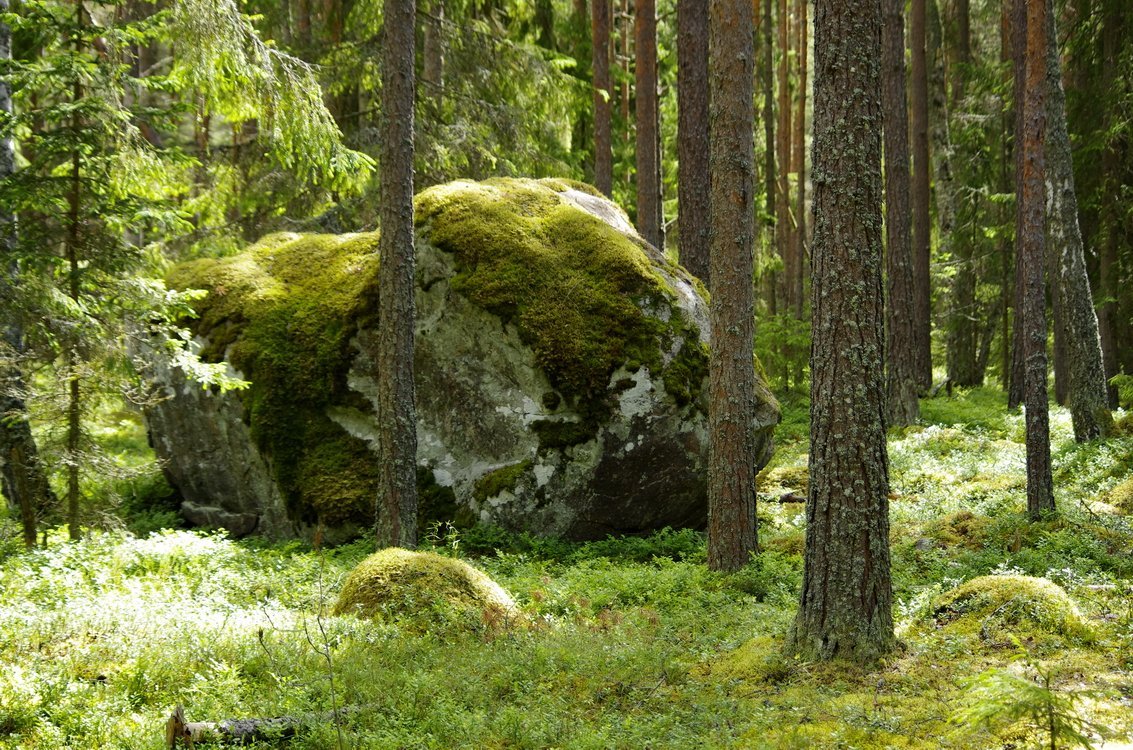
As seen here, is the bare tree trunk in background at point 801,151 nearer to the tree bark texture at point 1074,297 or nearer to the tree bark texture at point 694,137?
the tree bark texture at point 1074,297

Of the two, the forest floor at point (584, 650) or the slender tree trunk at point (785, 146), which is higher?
the slender tree trunk at point (785, 146)

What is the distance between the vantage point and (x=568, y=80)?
50.2 feet

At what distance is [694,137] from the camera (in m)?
13.6

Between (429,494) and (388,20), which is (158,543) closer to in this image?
(429,494)

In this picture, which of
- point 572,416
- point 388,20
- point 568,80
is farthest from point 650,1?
point 572,416

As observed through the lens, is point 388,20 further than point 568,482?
No

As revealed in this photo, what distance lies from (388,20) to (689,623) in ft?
23.5

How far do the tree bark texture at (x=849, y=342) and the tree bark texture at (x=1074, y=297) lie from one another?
927 centimetres

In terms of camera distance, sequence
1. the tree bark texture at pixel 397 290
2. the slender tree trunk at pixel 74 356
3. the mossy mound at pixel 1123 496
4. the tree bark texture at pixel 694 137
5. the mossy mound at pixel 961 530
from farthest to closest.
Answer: the tree bark texture at pixel 694 137 < the mossy mound at pixel 1123 496 < the tree bark texture at pixel 397 290 < the mossy mound at pixel 961 530 < the slender tree trunk at pixel 74 356

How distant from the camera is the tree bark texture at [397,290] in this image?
9195 millimetres

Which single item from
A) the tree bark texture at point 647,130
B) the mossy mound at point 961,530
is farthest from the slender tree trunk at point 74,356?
the tree bark texture at point 647,130

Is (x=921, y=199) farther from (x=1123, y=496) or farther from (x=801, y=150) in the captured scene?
(x=1123, y=496)

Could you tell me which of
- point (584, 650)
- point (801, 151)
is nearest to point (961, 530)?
point (584, 650)

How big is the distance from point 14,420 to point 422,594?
197 inches
